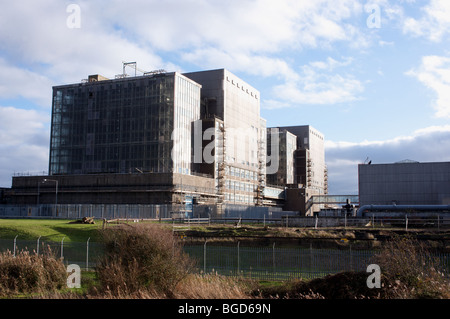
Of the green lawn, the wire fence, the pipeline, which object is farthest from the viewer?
the pipeline

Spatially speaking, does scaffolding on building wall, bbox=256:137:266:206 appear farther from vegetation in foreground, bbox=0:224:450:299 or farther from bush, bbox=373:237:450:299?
bush, bbox=373:237:450:299

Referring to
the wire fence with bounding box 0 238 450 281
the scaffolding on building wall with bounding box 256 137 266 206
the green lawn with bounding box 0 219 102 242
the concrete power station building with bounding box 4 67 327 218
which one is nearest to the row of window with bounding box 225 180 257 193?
the concrete power station building with bounding box 4 67 327 218

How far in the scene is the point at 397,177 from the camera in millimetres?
79938

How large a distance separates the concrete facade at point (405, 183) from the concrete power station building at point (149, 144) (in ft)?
88.9

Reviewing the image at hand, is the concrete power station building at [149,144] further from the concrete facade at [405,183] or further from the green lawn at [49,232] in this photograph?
the green lawn at [49,232]

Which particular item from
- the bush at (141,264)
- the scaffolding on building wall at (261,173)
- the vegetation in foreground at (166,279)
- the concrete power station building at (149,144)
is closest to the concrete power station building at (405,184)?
the concrete power station building at (149,144)

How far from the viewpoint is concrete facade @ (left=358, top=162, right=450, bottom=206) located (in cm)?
7806

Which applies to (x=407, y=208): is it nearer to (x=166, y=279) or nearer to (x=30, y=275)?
(x=166, y=279)

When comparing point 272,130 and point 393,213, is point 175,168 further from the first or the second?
point 272,130

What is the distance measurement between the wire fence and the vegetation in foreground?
5.23m

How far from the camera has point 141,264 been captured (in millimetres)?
18609

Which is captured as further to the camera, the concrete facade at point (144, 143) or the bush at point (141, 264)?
the concrete facade at point (144, 143)

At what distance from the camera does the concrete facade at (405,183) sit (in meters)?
78.1
